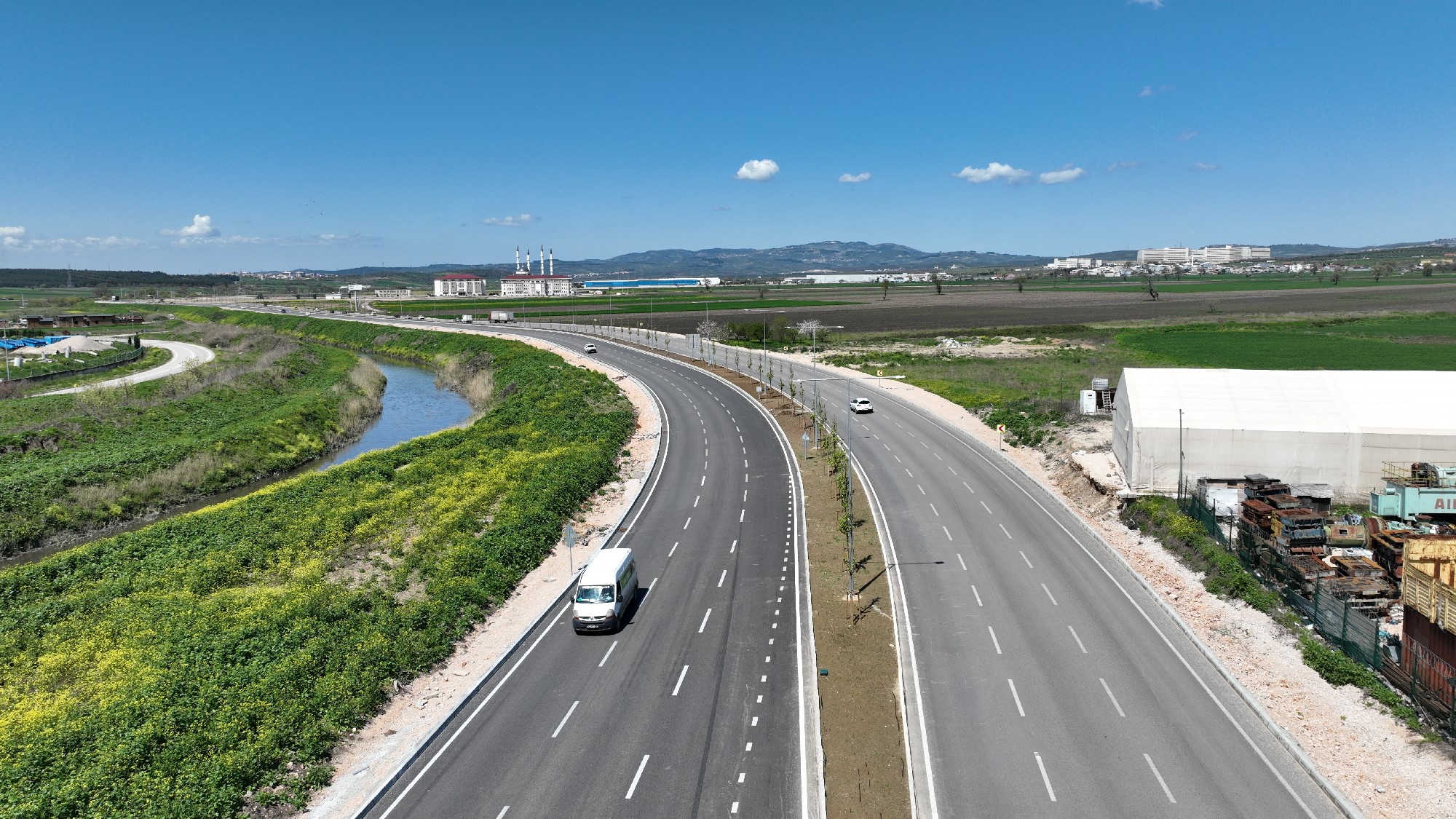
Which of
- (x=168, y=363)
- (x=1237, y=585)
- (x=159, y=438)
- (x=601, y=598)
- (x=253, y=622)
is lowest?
(x=253, y=622)

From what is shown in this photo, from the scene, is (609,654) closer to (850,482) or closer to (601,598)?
(601,598)

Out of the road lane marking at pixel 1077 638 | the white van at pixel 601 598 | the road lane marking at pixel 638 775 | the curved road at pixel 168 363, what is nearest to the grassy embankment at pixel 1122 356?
the road lane marking at pixel 1077 638

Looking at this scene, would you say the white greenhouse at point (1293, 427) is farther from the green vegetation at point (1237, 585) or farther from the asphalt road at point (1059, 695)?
the asphalt road at point (1059, 695)

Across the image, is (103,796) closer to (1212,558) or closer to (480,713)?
(480,713)

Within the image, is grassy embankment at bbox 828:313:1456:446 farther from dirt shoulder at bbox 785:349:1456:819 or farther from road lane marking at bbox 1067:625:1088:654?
road lane marking at bbox 1067:625:1088:654

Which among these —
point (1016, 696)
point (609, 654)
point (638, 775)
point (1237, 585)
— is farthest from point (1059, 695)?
point (609, 654)

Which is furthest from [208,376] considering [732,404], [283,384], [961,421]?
[961,421]
